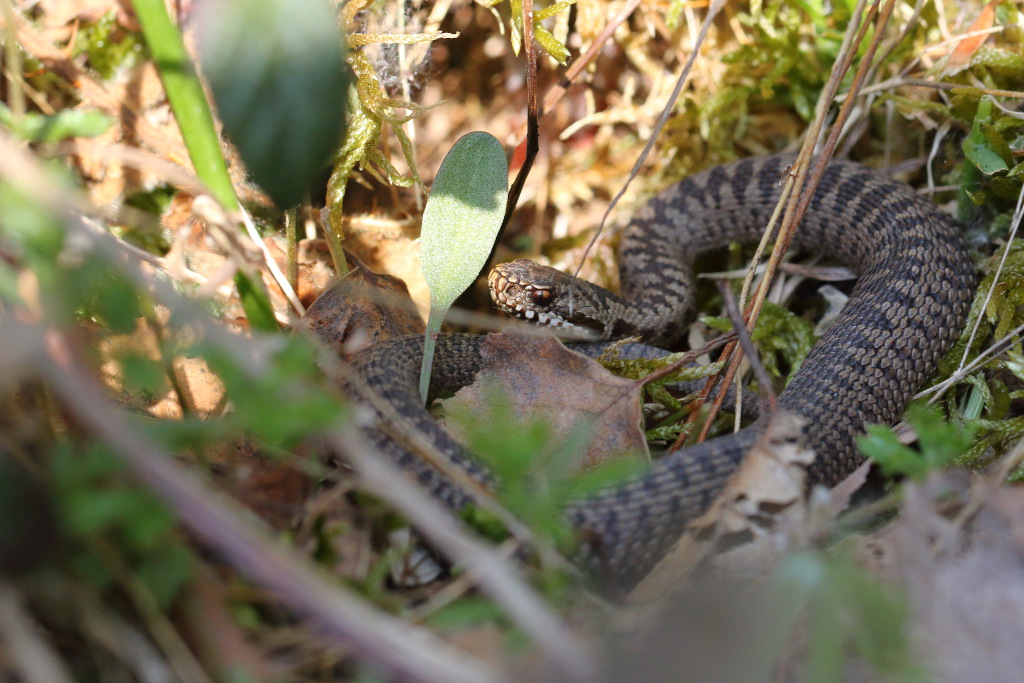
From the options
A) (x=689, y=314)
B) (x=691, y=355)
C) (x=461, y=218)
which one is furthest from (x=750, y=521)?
(x=689, y=314)

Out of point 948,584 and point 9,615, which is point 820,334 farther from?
point 9,615

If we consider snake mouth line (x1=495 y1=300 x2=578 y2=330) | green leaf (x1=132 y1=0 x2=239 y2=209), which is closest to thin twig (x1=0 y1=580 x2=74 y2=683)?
green leaf (x1=132 y1=0 x2=239 y2=209)

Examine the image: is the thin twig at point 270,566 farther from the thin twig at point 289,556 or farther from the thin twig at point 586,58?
the thin twig at point 586,58

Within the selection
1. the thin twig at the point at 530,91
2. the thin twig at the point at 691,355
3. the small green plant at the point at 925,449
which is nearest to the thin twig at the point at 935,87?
the thin twig at the point at 691,355

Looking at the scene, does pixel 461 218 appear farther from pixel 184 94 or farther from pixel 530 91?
pixel 184 94

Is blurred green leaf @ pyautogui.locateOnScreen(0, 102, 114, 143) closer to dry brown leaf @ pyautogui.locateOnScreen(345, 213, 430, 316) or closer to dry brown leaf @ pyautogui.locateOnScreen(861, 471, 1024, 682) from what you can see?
dry brown leaf @ pyautogui.locateOnScreen(345, 213, 430, 316)
